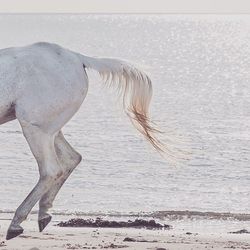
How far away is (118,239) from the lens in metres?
11.4

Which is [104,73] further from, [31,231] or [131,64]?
[31,231]

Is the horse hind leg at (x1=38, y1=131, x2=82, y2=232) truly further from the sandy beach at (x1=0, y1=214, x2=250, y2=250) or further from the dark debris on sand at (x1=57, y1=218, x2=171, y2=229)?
the dark debris on sand at (x1=57, y1=218, x2=171, y2=229)

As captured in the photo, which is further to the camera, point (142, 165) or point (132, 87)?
point (142, 165)

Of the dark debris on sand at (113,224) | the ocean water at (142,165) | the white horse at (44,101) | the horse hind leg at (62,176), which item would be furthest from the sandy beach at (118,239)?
the ocean water at (142,165)

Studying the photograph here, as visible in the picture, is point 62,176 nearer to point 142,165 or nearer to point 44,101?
point 44,101

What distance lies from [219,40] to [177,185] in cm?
16975

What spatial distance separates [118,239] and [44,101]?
7.81 feet

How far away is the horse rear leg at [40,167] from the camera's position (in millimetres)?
9766

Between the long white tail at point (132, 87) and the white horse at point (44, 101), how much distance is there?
8 cm

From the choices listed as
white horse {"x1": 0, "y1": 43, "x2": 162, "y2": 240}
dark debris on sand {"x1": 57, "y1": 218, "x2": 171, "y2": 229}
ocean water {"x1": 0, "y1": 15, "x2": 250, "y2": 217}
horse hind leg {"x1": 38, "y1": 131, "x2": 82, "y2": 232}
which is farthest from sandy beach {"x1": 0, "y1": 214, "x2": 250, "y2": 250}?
ocean water {"x1": 0, "y1": 15, "x2": 250, "y2": 217}

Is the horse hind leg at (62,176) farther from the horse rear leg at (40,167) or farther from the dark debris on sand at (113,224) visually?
the dark debris on sand at (113,224)

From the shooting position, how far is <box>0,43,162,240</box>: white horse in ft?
32.0

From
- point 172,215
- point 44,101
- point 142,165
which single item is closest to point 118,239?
point 44,101

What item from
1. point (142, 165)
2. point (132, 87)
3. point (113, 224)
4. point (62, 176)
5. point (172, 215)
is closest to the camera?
point (62, 176)
